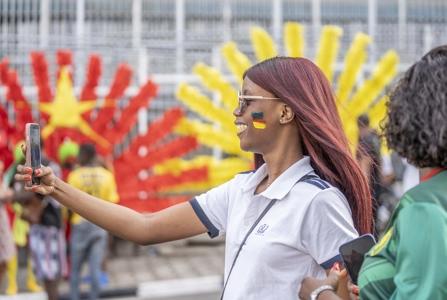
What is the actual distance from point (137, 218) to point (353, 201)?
825mm

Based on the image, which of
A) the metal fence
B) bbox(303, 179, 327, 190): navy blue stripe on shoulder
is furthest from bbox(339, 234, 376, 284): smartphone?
the metal fence

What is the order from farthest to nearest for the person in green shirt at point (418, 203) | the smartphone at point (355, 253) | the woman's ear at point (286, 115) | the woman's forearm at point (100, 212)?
1. the woman's forearm at point (100, 212)
2. the woman's ear at point (286, 115)
3. the smartphone at point (355, 253)
4. the person in green shirt at point (418, 203)

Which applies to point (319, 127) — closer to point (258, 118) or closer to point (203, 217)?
point (258, 118)

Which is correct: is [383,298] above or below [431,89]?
below

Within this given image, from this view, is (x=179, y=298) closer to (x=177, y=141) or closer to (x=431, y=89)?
(x=177, y=141)

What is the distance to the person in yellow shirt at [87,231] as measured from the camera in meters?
6.70

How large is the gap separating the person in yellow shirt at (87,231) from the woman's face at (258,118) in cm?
439

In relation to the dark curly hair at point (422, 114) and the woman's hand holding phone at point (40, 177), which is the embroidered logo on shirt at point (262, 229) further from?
the woman's hand holding phone at point (40, 177)

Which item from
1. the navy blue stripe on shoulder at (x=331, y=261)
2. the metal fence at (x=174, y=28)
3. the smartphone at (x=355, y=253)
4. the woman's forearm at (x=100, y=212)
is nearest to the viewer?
the smartphone at (x=355, y=253)

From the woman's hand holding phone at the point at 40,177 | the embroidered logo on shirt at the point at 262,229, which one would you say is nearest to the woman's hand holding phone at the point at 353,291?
the embroidered logo on shirt at the point at 262,229

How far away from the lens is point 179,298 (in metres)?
7.65

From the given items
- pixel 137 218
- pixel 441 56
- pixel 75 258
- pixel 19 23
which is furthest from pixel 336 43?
pixel 441 56

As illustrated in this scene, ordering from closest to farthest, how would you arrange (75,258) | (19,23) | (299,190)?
(299,190) < (75,258) < (19,23)

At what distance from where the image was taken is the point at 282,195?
235 centimetres
